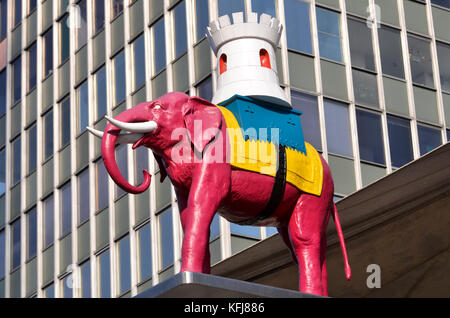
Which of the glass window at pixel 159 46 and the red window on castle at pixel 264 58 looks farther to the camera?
the glass window at pixel 159 46

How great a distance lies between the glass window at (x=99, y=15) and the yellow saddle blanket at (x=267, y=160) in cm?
2258

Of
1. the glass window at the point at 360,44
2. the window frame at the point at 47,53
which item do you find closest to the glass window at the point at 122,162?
the window frame at the point at 47,53

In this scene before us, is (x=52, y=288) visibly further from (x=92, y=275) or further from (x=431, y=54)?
(x=431, y=54)

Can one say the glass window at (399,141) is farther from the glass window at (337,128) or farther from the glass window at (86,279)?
the glass window at (86,279)

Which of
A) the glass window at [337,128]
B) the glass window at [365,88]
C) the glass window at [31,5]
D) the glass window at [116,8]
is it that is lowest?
the glass window at [337,128]

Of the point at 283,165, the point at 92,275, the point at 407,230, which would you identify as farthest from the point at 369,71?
the point at 283,165

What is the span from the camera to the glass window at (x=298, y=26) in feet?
97.3

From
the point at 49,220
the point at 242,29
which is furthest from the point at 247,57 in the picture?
the point at 49,220

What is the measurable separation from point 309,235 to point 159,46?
19.5m

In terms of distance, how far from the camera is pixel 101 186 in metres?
32.9

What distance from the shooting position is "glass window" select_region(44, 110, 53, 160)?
3588 centimetres

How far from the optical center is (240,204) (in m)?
12.4

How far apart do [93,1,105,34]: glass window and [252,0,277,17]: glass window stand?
691 centimetres

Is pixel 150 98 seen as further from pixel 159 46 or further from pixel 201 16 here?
pixel 201 16
